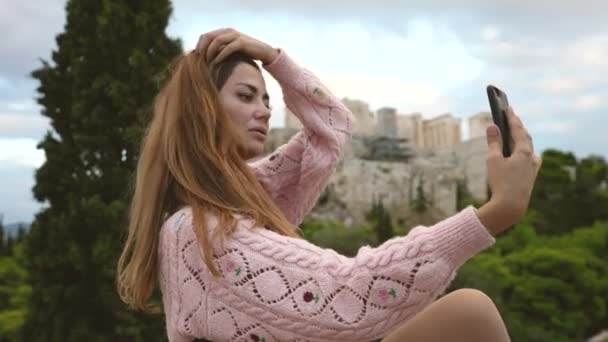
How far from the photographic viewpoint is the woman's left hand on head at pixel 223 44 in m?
1.44

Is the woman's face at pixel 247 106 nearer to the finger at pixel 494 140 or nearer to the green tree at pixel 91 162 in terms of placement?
the finger at pixel 494 140

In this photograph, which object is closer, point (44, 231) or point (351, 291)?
point (351, 291)

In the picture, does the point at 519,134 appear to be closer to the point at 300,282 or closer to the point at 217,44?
the point at 300,282

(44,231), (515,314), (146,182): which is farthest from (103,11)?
(515,314)

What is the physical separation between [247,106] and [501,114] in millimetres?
540

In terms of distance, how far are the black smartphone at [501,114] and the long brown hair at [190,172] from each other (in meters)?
0.43

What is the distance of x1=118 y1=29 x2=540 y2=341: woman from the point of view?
3.50 ft

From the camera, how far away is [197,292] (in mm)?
1274

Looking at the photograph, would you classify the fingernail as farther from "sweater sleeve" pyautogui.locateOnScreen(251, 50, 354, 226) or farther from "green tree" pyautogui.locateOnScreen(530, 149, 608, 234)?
"green tree" pyautogui.locateOnScreen(530, 149, 608, 234)

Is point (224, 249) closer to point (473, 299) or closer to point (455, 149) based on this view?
point (473, 299)

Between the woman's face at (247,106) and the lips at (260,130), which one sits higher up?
the woman's face at (247,106)

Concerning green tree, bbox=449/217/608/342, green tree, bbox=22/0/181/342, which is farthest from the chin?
green tree, bbox=449/217/608/342

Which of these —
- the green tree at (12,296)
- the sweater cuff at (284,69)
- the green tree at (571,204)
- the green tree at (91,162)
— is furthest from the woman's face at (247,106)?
the green tree at (571,204)

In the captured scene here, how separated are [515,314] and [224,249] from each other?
39.5 ft
